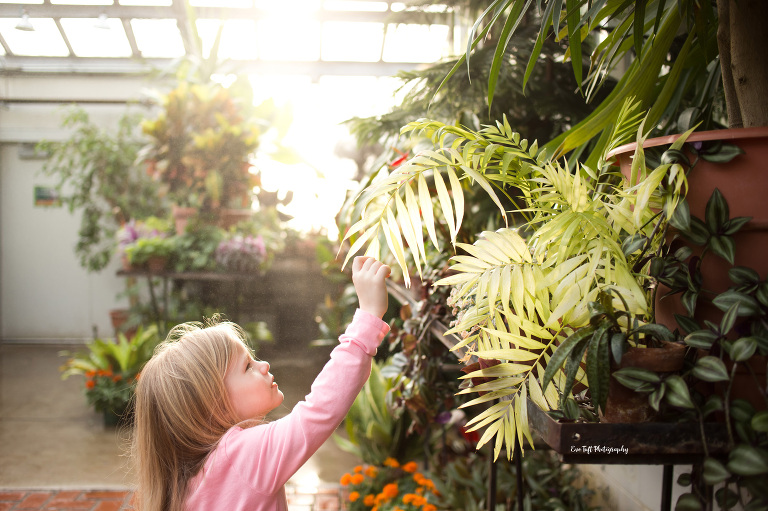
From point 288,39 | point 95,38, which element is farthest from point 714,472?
point 95,38

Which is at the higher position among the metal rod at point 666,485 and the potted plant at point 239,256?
the potted plant at point 239,256

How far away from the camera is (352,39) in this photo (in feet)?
17.4

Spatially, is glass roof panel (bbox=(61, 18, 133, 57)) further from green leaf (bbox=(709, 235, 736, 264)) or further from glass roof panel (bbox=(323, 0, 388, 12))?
green leaf (bbox=(709, 235, 736, 264))

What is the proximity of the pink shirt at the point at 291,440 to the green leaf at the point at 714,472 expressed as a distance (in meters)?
0.47

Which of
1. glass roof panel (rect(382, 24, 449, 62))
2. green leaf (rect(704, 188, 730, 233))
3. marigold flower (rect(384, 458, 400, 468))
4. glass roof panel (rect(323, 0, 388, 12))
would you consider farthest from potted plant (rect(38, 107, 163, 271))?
green leaf (rect(704, 188, 730, 233))

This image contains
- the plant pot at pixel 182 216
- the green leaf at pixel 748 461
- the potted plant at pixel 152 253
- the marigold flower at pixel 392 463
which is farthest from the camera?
the plant pot at pixel 182 216

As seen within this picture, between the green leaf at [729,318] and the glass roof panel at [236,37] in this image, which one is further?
the glass roof panel at [236,37]

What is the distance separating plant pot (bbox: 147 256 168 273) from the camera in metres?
3.76

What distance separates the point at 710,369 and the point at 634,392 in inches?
3.4

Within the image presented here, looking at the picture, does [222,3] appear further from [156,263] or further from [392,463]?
[392,463]

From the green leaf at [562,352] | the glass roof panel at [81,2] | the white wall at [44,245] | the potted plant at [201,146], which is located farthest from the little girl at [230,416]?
the white wall at [44,245]

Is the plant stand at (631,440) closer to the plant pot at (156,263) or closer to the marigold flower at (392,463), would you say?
the marigold flower at (392,463)

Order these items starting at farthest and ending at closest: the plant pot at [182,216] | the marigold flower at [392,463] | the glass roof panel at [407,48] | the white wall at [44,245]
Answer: the white wall at [44,245] → the glass roof panel at [407,48] → the plant pot at [182,216] → the marigold flower at [392,463]

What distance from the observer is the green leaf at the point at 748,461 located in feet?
1.91
